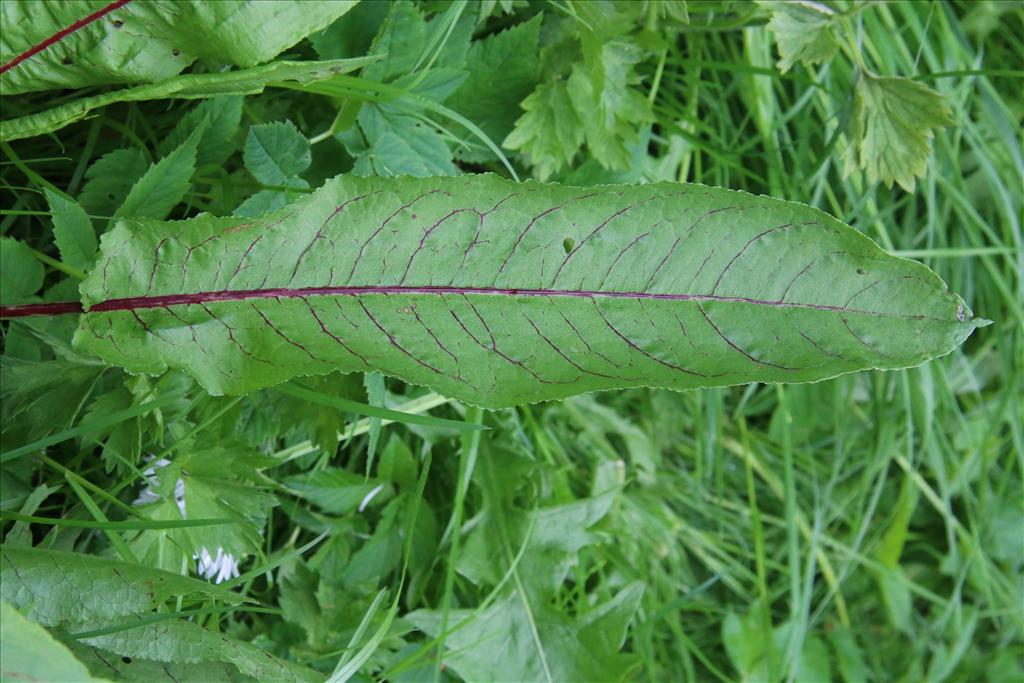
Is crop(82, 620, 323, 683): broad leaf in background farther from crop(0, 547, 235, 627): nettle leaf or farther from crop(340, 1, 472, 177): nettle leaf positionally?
crop(340, 1, 472, 177): nettle leaf

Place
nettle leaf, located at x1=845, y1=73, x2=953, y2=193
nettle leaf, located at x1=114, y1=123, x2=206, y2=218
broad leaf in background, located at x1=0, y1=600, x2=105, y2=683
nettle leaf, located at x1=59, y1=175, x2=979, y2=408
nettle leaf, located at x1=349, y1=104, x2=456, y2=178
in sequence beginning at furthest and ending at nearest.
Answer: nettle leaf, located at x1=845, y1=73, x2=953, y2=193 → nettle leaf, located at x1=349, y1=104, x2=456, y2=178 → nettle leaf, located at x1=114, y1=123, x2=206, y2=218 → nettle leaf, located at x1=59, y1=175, x2=979, y2=408 → broad leaf in background, located at x1=0, y1=600, x2=105, y2=683

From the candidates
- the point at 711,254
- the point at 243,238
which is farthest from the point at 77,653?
the point at 711,254

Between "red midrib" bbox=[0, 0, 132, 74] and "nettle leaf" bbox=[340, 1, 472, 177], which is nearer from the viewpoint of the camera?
"red midrib" bbox=[0, 0, 132, 74]

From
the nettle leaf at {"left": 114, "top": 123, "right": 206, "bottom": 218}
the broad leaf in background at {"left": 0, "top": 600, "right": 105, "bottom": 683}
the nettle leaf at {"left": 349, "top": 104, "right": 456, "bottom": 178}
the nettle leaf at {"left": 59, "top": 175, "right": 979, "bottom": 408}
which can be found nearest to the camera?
the broad leaf in background at {"left": 0, "top": 600, "right": 105, "bottom": 683}

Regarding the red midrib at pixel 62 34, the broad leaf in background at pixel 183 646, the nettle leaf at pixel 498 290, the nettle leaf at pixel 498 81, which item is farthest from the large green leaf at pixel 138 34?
the broad leaf in background at pixel 183 646

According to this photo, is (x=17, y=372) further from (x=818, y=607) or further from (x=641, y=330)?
(x=818, y=607)

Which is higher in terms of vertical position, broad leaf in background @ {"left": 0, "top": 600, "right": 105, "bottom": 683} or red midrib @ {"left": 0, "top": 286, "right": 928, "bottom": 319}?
red midrib @ {"left": 0, "top": 286, "right": 928, "bottom": 319}

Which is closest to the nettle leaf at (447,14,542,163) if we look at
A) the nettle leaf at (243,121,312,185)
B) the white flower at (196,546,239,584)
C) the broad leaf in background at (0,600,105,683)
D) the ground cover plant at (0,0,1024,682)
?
the ground cover plant at (0,0,1024,682)
